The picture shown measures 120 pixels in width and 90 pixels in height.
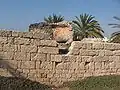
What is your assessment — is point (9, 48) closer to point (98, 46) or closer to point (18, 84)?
point (18, 84)

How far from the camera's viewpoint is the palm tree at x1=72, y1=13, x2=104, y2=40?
34.8 metres

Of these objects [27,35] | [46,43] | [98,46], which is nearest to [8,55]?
[27,35]

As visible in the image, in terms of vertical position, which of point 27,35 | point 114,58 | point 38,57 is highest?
point 27,35

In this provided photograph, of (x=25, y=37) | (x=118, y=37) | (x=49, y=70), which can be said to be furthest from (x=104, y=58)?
(x=118, y=37)

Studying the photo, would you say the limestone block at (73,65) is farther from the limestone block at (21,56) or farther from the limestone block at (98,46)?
the limestone block at (21,56)

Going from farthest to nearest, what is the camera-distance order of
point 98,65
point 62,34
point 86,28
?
point 86,28 < point 62,34 < point 98,65

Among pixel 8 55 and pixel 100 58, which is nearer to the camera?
pixel 8 55

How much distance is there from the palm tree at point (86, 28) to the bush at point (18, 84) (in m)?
21.9

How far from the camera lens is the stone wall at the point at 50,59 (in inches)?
527

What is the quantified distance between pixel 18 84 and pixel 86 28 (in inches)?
956

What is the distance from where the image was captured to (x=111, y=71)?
15.2 metres

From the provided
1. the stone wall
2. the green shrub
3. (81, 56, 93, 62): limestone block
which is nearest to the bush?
the stone wall

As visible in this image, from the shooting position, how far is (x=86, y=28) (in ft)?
117

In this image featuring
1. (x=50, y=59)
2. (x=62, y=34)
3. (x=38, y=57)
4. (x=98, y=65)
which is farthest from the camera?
(x=62, y=34)
